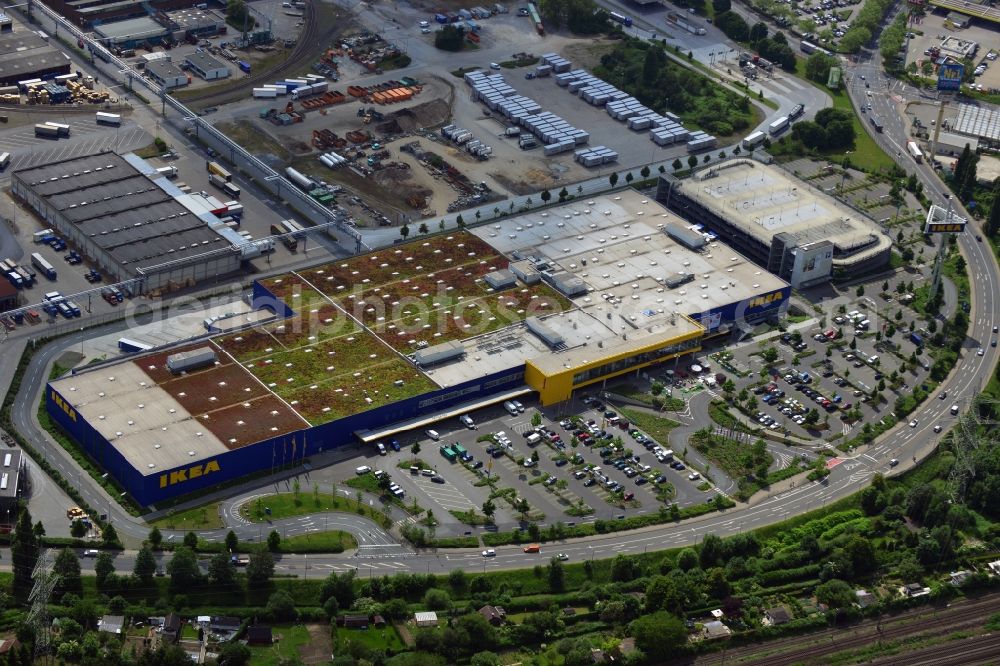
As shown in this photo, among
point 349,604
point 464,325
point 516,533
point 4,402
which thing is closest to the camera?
point 349,604

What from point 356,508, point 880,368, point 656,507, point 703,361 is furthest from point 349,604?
point 880,368

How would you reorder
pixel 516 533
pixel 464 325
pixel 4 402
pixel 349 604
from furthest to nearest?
pixel 464 325
pixel 4 402
pixel 516 533
pixel 349 604

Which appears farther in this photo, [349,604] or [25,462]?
[25,462]

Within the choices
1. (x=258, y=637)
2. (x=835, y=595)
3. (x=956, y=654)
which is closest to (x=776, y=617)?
(x=835, y=595)

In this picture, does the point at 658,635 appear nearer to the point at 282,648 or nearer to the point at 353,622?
the point at 353,622

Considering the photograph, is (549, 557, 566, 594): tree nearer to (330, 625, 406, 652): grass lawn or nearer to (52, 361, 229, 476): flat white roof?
(330, 625, 406, 652): grass lawn

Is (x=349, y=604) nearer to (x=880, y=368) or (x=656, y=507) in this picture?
(x=656, y=507)
